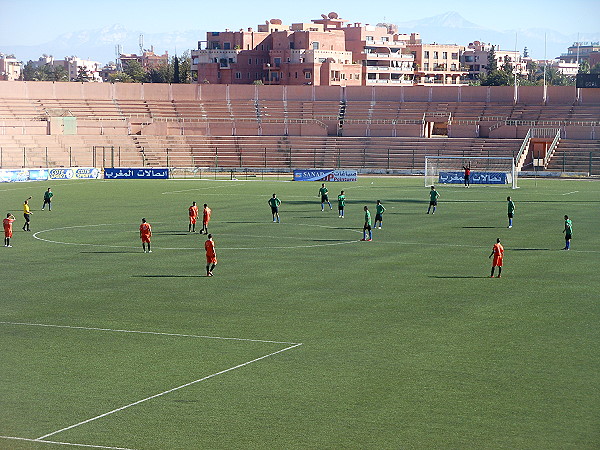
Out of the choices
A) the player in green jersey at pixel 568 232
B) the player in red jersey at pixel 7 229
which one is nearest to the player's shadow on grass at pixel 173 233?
the player in red jersey at pixel 7 229

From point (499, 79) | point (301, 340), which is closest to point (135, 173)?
point (301, 340)

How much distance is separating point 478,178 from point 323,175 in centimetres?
1496

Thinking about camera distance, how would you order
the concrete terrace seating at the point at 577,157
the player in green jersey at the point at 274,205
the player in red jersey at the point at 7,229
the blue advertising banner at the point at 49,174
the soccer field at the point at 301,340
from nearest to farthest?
the soccer field at the point at 301,340
the player in red jersey at the point at 7,229
the player in green jersey at the point at 274,205
the blue advertising banner at the point at 49,174
the concrete terrace seating at the point at 577,157

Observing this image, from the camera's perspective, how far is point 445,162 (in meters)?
97.2

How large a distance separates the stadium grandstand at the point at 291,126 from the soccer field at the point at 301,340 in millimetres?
52616

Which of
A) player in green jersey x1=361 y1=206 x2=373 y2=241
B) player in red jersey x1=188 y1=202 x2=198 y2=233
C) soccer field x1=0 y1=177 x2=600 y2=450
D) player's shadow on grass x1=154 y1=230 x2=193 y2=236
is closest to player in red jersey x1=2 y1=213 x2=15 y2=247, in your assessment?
soccer field x1=0 y1=177 x2=600 y2=450

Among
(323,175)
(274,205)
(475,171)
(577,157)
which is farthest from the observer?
(577,157)

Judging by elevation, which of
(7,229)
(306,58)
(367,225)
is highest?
(306,58)

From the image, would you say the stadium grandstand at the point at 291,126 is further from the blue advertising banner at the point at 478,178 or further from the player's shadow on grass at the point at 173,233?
the player's shadow on grass at the point at 173,233

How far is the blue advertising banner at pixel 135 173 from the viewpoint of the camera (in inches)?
3615

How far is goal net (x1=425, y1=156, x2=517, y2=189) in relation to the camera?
8394 cm

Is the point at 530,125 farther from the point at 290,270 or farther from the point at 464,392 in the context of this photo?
the point at 464,392

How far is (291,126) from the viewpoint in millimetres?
110875

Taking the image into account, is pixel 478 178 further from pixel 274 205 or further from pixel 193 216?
pixel 193 216
